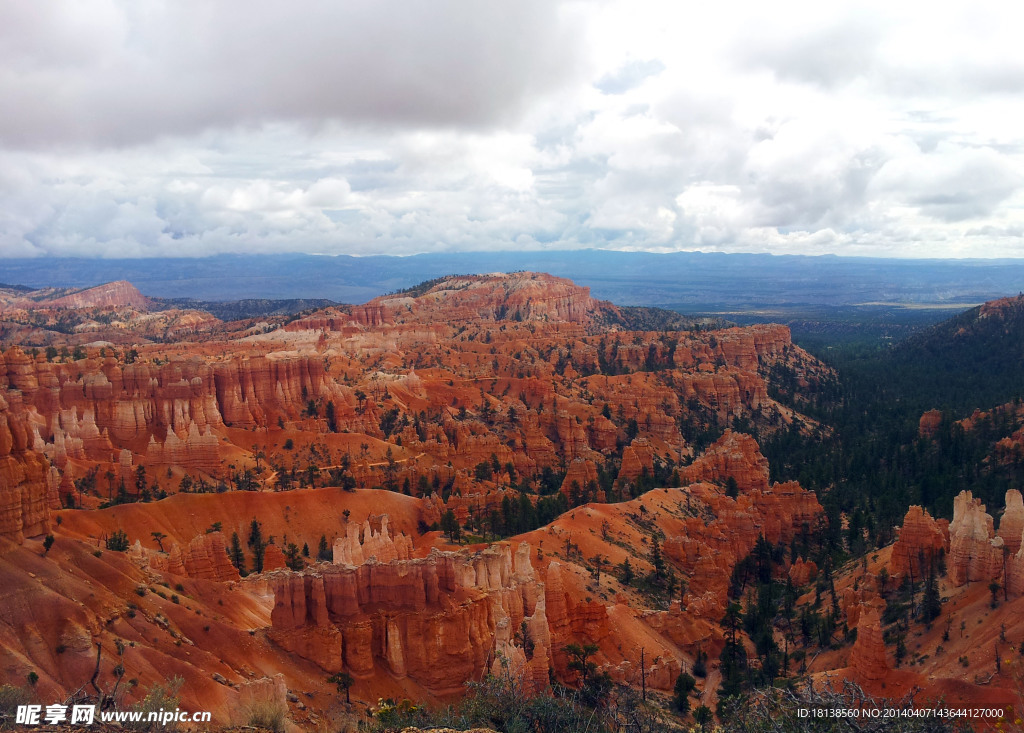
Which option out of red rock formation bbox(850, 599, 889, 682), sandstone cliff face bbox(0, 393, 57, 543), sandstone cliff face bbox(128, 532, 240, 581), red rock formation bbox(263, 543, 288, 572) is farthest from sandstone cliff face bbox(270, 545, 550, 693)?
red rock formation bbox(263, 543, 288, 572)

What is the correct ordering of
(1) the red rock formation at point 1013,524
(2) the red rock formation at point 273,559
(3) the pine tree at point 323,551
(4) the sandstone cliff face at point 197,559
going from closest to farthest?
(1) the red rock formation at point 1013,524 → (4) the sandstone cliff face at point 197,559 → (2) the red rock formation at point 273,559 → (3) the pine tree at point 323,551

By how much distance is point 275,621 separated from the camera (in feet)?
95.6

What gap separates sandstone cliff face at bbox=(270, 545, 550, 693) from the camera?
29188 millimetres

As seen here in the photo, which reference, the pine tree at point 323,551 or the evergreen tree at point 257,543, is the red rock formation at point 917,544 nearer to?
the pine tree at point 323,551

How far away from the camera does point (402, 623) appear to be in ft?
99.6

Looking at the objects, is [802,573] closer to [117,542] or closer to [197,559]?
[197,559]

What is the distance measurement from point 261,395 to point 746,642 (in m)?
51.9

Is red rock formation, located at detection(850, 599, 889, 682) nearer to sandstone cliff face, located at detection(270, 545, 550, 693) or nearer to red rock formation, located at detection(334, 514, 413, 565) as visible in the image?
sandstone cliff face, located at detection(270, 545, 550, 693)

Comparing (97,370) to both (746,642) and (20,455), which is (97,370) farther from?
(746,642)

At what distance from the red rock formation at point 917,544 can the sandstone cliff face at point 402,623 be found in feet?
64.4

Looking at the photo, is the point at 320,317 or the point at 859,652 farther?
the point at 320,317

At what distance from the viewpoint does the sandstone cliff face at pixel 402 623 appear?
29188mm

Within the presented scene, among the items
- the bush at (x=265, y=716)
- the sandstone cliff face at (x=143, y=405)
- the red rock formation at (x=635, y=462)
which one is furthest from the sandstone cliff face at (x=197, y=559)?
the red rock formation at (x=635, y=462)

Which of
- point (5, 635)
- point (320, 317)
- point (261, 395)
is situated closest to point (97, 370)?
point (261, 395)
